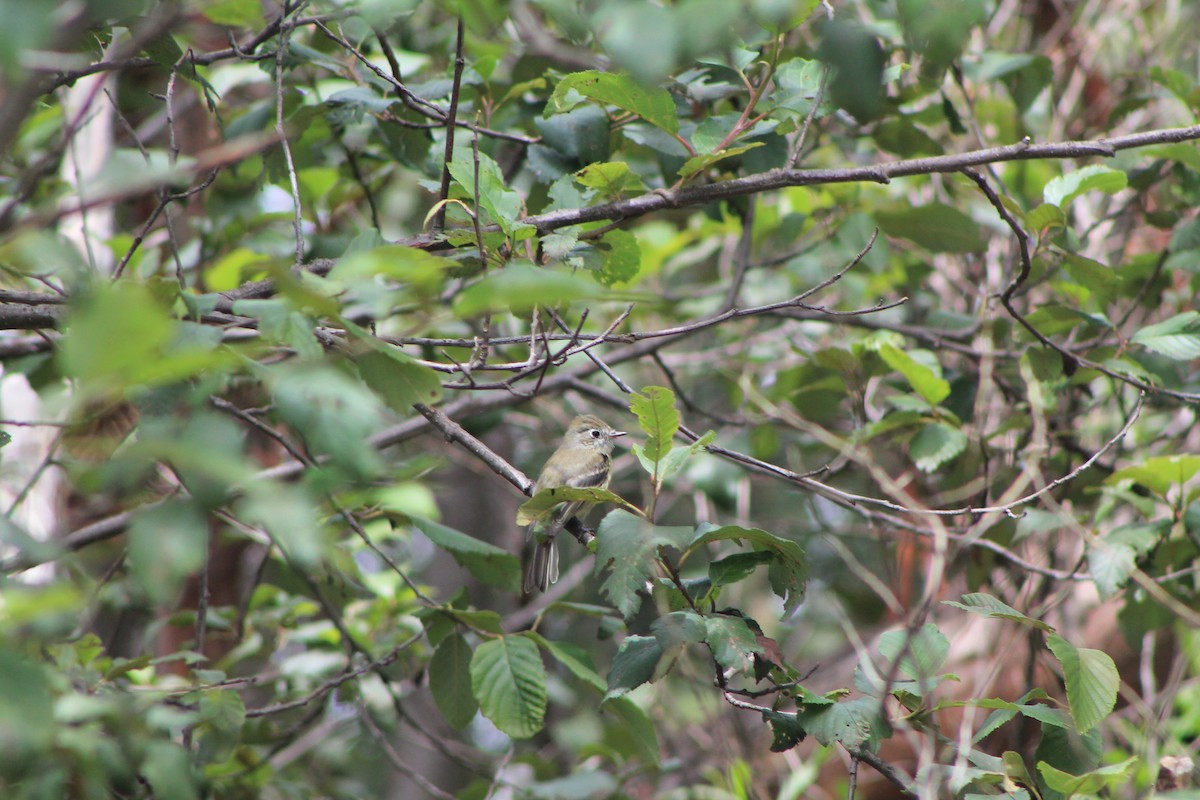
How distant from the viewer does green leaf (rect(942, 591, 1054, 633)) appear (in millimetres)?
2025

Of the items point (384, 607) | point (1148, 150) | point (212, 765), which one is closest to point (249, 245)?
point (384, 607)

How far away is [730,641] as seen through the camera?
6.57 feet

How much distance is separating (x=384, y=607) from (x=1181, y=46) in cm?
504

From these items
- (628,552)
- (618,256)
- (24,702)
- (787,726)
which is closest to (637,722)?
(787,726)

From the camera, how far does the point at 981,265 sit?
4754mm

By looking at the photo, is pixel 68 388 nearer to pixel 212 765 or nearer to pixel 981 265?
pixel 212 765

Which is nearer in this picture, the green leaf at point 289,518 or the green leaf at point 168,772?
the green leaf at point 289,518

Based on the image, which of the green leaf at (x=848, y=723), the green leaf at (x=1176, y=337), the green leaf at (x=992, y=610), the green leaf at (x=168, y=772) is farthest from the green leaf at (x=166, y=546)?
the green leaf at (x=1176, y=337)

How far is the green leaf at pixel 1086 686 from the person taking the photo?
2.05 m

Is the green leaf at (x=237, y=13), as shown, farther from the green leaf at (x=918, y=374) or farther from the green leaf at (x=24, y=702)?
the green leaf at (x=24, y=702)

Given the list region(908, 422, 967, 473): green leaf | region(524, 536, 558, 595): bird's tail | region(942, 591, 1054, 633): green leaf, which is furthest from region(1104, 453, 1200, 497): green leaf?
region(524, 536, 558, 595): bird's tail

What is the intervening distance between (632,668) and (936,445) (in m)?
1.60

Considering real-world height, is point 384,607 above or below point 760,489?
above

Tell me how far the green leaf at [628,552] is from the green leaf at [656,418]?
7.8 inches
